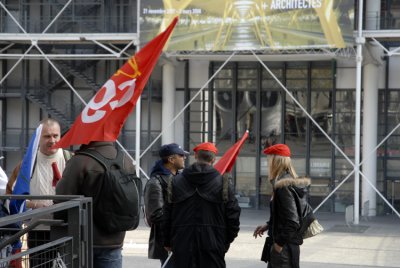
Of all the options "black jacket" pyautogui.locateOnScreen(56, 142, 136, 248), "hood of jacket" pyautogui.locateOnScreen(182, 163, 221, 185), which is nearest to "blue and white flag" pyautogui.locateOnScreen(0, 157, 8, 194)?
"black jacket" pyautogui.locateOnScreen(56, 142, 136, 248)

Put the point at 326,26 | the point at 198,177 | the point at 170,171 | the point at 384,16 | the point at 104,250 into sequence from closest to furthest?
the point at 104,250 → the point at 198,177 → the point at 170,171 → the point at 326,26 → the point at 384,16

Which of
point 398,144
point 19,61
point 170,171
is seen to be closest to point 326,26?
point 398,144

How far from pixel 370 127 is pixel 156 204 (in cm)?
1708

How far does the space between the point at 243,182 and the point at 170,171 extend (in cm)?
1763

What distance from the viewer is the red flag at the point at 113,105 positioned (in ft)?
22.3

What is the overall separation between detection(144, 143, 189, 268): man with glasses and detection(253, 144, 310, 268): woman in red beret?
1081mm

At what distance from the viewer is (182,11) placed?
22.6m

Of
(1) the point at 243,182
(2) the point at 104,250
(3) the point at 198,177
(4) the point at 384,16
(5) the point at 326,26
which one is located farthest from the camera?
(1) the point at 243,182

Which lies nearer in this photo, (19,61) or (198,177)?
(198,177)

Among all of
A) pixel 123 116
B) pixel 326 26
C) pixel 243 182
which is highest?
pixel 326 26

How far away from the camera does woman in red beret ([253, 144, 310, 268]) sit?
26.1ft

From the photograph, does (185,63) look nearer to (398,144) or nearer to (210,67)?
(210,67)

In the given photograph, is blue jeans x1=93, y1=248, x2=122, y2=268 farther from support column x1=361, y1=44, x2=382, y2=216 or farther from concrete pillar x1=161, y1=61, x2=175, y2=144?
concrete pillar x1=161, y1=61, x2=175, y2=144

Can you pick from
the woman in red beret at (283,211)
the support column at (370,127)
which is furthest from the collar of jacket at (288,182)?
the support column at (370,127)
